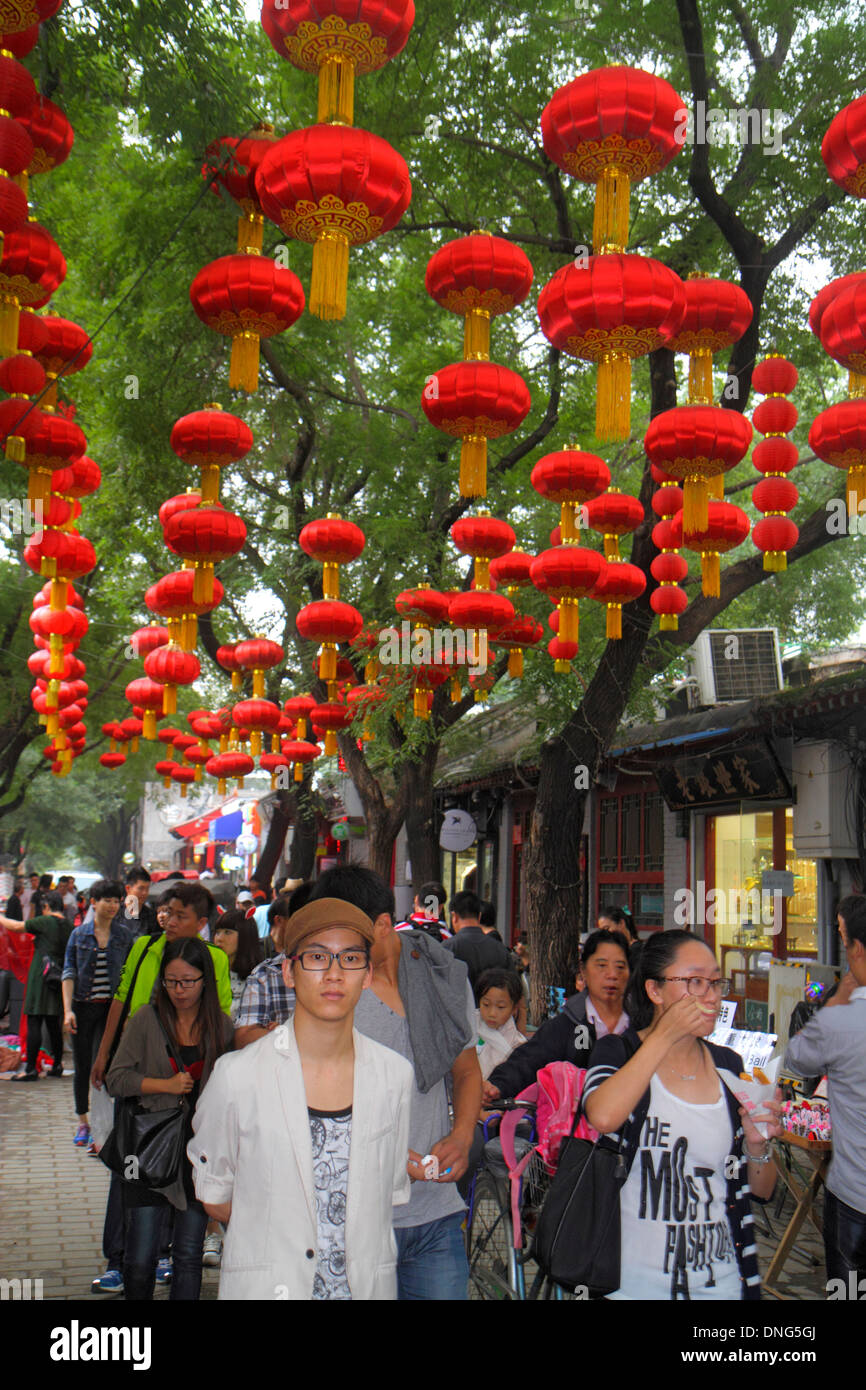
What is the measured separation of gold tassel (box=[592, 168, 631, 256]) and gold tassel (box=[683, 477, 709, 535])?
6.22 feet

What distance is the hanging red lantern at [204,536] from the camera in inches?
349

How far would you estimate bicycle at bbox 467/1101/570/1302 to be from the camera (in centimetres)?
498

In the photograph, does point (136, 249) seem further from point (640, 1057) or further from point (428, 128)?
point (640, 1057)

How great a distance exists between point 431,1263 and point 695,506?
15.9ft

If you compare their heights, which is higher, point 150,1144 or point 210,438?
point 210,438

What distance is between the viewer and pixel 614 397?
19.1ft

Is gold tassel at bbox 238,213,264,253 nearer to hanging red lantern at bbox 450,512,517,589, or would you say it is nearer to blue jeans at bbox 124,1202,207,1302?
hanging red lantern at bbox 450,512,517,589

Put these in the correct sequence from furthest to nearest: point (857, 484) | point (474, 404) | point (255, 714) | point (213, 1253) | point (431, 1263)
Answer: point (255, 714) < point (474, 404) < point (213, 1253) < point (857, 484) < point (431, 1263)

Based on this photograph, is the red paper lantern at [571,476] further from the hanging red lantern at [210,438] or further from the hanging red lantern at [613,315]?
the hanging red lantern at [613,315]

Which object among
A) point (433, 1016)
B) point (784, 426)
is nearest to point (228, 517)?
point (784, 426)

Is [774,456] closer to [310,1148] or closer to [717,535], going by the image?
[717,535]

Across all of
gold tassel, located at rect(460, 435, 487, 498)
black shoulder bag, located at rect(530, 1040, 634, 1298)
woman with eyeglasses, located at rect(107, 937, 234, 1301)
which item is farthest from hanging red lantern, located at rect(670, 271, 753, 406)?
black shoulder bag, located at rect(530, 1040, 634, 1298)

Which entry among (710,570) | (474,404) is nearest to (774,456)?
(710,570)

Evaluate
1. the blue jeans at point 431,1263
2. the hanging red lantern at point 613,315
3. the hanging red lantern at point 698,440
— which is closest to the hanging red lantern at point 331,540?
the hanging red lantern at point 698,440
